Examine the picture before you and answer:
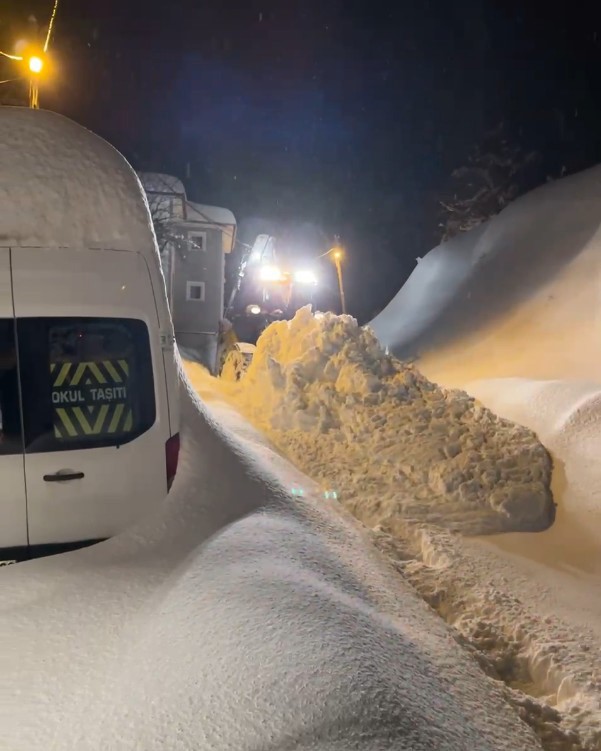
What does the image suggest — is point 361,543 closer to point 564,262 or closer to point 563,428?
point 563,428

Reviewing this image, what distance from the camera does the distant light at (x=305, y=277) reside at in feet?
87.1

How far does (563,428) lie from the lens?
8.92 metres

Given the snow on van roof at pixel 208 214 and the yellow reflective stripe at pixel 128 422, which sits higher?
the snow on van roof at pixel 208 214

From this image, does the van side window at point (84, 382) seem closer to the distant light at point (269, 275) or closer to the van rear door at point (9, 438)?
the van rear door at point (9, 438)

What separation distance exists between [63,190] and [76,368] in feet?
4.82

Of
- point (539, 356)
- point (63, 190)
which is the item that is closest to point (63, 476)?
point (63, 190)

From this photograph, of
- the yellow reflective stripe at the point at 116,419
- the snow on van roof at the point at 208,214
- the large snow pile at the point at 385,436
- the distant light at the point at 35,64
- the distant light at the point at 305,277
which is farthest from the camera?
the snow on van roof at the point at 208,214

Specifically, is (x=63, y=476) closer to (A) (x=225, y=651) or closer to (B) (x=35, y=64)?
(A) (x=225, y=651)

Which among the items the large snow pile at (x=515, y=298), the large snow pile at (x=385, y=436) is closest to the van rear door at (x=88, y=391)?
the large snow pile at (x=385, y=436)

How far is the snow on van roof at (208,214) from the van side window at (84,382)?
2367 cm

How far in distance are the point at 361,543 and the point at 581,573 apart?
Answer: 198 centimetres

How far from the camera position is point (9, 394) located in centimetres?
405

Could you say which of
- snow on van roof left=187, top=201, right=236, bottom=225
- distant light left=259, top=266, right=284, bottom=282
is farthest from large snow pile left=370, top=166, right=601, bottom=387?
snow on van roof left=187, top=201, right=236, bottom=225

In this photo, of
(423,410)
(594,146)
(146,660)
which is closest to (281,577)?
(146,660)
